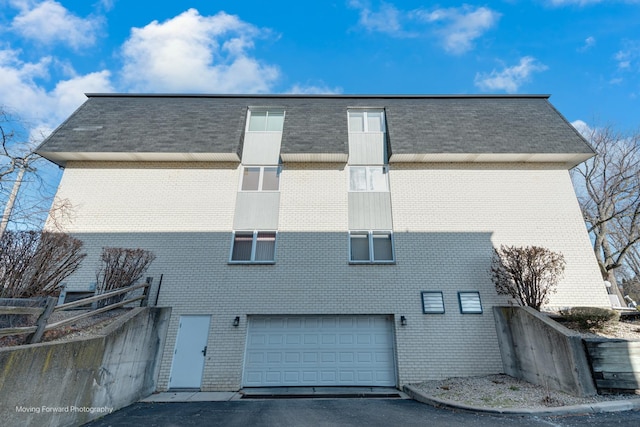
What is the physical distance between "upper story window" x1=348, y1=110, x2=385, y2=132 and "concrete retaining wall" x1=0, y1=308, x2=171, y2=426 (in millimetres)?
9568

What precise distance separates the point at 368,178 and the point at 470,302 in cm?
527

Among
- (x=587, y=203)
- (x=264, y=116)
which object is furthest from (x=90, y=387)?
(x=587, y=203)

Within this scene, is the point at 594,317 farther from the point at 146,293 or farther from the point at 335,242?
the point at 146,293

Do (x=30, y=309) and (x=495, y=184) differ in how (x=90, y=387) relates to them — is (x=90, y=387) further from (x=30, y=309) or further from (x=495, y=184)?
(x=495, y=184)

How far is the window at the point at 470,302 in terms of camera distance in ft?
27.9

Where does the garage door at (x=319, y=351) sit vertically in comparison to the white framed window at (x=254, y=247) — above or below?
below

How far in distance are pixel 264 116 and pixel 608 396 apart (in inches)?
491

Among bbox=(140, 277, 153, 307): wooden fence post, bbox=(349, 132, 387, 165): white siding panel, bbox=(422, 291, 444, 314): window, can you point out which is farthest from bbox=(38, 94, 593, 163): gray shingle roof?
bbox=(422, 291, 444, 314): window

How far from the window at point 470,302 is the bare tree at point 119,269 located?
974 centimetres

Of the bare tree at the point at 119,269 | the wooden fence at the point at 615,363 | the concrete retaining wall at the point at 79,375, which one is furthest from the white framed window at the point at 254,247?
the wooden fence at the point at 615,363

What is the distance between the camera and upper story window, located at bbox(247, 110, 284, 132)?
37.5 feet

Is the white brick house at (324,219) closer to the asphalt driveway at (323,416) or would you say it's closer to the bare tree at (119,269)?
the bare tree at (119,269)

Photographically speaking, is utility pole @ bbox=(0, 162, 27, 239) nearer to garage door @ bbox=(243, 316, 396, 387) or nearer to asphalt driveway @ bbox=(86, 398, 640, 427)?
asphalt driveway @ bbox=(86, 398, 640, 427)

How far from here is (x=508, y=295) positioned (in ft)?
28.3
